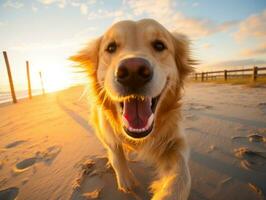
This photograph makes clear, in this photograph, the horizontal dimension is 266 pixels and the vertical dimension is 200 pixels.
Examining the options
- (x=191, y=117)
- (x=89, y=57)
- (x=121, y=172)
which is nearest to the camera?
(x=121, y=172)

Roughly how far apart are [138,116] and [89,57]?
4.79ft

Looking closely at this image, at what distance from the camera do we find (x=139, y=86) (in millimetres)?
1848

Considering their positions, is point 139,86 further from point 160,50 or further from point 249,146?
point 249,146

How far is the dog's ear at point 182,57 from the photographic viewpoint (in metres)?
2.94

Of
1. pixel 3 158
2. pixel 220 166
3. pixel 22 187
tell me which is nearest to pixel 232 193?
pixel 220 166

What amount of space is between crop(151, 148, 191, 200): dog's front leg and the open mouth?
44 cm

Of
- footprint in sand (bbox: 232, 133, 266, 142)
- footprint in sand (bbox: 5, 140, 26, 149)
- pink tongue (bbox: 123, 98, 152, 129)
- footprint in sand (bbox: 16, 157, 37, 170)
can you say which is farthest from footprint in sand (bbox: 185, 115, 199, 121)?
footprint in sand (bbox: 5, 140, 26, 149)

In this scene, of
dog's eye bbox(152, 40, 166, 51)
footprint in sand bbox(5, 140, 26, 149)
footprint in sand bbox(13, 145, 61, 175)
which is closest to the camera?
dog's eye bbox(152, 40, 166, 51)

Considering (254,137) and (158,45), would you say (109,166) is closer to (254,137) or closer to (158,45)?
(158,45)

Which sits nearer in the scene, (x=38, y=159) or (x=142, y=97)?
(x=142, y=97)

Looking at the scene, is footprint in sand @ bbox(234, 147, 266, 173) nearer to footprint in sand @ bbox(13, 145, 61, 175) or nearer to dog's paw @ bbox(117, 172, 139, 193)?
dog's paw @ bbox(117, 172, 139, 193)

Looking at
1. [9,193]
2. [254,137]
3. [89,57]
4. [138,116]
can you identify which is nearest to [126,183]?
[138,116]

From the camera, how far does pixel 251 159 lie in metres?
2.39

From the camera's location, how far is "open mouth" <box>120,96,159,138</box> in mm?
1974
